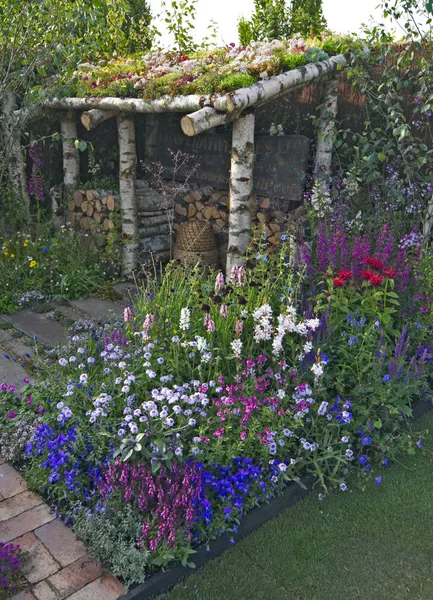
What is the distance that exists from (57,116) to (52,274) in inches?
109

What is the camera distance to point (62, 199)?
8711mm

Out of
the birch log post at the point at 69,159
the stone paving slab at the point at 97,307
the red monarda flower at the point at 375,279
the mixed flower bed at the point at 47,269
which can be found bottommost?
the stone paving slab at the point at 97,307

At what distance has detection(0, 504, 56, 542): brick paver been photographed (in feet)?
10.7

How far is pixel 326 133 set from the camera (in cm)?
682

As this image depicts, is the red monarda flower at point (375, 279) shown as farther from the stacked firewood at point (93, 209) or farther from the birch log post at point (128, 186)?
the stacked firewood at point (93, 209)

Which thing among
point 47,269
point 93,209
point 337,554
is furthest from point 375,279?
point 93,209

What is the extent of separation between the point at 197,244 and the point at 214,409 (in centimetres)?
434

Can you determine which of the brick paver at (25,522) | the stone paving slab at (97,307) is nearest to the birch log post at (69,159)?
the stone paving slab at (97,307)

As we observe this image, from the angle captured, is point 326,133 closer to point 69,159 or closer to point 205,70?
point 205,70

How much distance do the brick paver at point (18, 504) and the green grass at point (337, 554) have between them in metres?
1.11

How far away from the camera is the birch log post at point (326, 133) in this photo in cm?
673

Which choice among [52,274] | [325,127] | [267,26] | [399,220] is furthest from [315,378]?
[267,26]

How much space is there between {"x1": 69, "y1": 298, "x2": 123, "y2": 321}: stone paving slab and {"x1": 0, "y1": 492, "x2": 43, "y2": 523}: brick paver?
304 centimetres

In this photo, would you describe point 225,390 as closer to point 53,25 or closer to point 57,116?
point 53,25
